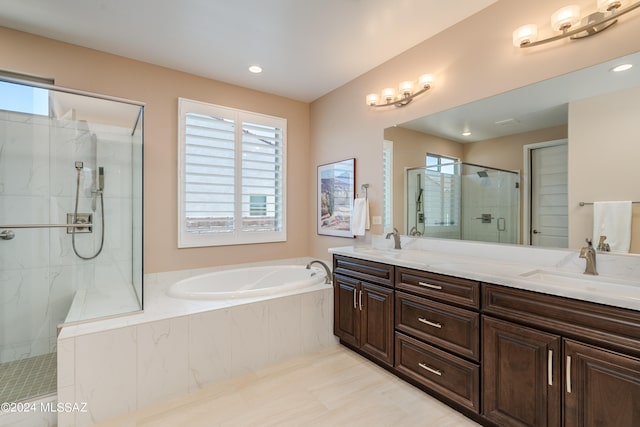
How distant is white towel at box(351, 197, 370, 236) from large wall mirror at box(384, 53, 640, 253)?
0.47 metres

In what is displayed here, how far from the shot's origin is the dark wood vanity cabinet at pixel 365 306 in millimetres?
2246

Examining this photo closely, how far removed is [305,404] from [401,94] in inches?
103

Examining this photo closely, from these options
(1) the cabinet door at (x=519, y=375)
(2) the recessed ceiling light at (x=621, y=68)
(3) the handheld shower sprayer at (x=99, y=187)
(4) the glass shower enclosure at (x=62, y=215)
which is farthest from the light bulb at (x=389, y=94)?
(3) the handheld shower sprayer at (x=99, y=187)

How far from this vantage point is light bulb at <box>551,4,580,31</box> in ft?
5.39

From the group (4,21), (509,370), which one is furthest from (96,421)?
(4,21)

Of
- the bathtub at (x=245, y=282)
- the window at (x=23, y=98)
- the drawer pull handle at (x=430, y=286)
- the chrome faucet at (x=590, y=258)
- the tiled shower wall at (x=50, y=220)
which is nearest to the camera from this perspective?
the chrome faucet at (x=590, y=258)

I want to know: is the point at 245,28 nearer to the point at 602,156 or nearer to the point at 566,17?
the point at 566,17

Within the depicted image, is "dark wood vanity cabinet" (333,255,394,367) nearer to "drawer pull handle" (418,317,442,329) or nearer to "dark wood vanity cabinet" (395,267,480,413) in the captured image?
"dark wood vanity cabinet" (395,267,480,413)

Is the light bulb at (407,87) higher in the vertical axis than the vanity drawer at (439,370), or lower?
higher

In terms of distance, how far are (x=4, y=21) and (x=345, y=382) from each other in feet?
12.4

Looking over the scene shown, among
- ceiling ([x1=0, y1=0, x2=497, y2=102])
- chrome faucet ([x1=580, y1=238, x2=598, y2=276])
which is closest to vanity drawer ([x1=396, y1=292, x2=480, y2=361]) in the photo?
chrome faucet ([x1=580, y1=238, x2=598, y2=276])

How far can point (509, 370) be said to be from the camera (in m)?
1.55

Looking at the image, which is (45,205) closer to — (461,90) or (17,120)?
(17,120)

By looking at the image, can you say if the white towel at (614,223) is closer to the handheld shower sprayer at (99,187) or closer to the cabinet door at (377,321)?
the cabinet door at (377,321)
